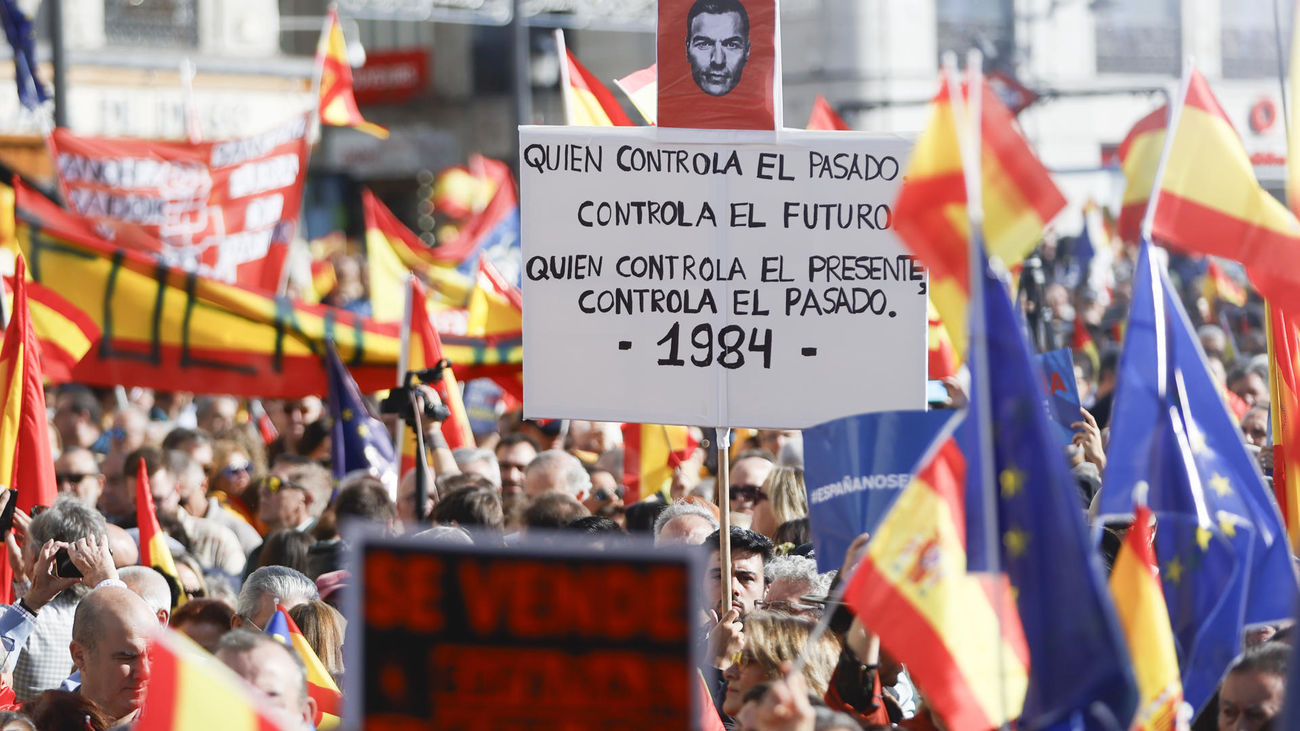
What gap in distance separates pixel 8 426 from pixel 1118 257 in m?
17.6

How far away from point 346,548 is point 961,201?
370cm

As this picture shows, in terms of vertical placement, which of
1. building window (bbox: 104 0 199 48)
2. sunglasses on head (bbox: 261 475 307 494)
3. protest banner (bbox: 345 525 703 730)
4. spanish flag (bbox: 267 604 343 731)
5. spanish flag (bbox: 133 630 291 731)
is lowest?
spanish flag (bbox: 267 604 343 731)

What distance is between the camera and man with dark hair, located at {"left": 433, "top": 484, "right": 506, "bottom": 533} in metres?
6.34

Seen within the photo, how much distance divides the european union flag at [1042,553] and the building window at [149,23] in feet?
86.1

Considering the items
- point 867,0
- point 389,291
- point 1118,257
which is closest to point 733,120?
point 389,291

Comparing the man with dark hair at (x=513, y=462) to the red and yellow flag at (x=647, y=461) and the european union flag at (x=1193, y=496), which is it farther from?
the european union flag at (x=1193, y=496)

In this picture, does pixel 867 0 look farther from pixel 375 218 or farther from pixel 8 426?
pixel 8 426

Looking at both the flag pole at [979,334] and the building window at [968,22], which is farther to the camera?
the building window at [968,22]

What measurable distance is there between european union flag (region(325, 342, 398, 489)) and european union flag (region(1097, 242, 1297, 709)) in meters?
4.55

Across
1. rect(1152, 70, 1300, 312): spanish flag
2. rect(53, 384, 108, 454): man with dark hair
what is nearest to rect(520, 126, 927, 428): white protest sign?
rect(1152, 70, 1300, 312): spanish flag

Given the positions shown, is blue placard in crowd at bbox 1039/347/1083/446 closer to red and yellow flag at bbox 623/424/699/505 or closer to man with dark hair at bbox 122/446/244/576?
red and yellow flag at bbox 623/424/699/505

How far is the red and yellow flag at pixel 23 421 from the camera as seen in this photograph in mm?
6438

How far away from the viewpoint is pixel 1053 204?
3244mm

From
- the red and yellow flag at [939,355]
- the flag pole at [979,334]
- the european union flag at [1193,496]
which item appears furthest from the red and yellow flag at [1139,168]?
the flag pole at [979,334]
